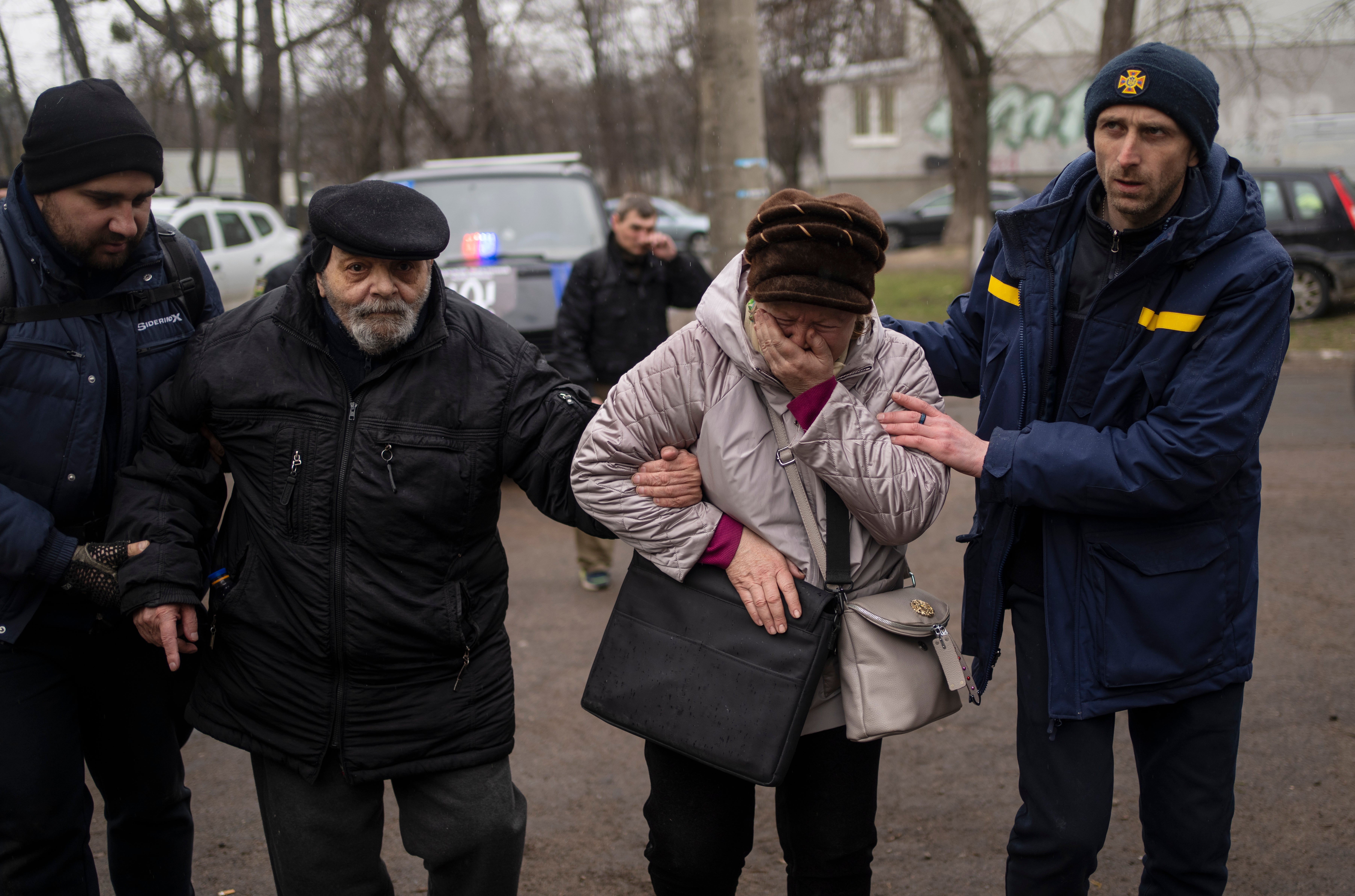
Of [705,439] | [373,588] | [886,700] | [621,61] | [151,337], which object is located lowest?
[886,700]

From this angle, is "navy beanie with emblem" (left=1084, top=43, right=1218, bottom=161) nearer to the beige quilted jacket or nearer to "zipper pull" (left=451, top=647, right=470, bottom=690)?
the beige quilted jacket

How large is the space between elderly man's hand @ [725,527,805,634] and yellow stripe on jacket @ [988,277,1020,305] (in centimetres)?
81

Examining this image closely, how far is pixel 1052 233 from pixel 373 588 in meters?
1.70

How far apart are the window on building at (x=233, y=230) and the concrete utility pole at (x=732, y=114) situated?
418 inches

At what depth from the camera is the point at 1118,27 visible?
15656 millimetres

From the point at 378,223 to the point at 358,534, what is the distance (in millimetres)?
669

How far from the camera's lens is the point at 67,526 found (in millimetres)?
2689

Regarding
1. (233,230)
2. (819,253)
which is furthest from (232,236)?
(819,253)

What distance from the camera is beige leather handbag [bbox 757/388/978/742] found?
7.77 ft

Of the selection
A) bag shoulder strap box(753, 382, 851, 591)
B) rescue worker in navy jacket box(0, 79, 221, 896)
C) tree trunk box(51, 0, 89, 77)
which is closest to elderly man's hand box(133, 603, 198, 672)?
rescue worker in navy jacket box(0, 79, 221, 896)

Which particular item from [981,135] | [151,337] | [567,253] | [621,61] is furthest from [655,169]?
[151,337]

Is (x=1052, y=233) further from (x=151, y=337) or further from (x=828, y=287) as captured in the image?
(x=151, y=337)

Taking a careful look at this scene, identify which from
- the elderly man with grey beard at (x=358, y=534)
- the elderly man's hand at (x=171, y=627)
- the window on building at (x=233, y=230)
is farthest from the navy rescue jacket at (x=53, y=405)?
the window on building at (x=233, y=230)

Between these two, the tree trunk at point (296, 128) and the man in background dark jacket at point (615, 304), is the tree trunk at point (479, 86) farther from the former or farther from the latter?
the man in background dark jacket at point (615, 304)
